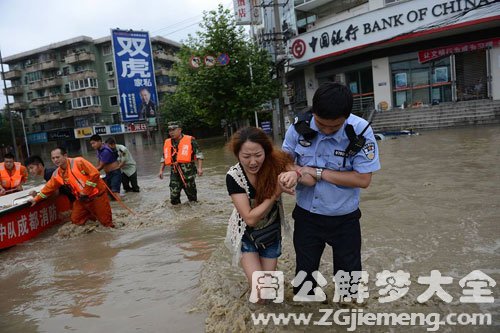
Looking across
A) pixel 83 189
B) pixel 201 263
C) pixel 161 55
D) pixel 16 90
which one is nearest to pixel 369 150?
pixel 201 263

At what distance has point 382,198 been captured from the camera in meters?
7.05

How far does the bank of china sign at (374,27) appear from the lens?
19.8m

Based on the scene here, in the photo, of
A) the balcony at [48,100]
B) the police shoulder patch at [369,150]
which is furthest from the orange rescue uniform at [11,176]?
the balcony at [48,100]

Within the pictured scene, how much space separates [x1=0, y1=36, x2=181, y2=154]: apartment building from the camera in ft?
149

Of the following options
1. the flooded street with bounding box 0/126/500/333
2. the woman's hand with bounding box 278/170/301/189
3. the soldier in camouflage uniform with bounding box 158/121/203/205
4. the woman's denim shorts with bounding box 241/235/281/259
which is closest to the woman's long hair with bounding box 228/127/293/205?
the woman's hand with bounding box 278/170/301/189

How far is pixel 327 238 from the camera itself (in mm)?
2703

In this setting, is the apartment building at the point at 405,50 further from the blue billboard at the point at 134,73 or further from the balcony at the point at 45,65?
the balcony at the point at 45,65

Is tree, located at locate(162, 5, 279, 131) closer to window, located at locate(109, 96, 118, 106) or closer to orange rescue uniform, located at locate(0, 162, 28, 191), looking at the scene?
orange rescue uniform, located at locate(0, 162, 28, 191)

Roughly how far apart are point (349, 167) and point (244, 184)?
75 centimetres

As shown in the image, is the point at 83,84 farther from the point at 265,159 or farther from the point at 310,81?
the point at 265,159

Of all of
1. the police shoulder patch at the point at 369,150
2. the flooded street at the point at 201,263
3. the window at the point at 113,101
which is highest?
the window at the point at 113,101

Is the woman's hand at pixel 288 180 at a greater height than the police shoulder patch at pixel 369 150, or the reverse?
the police shoulder patch at pixel 369 150

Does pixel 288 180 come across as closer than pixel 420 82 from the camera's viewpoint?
Yes

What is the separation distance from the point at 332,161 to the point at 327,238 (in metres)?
0.56
